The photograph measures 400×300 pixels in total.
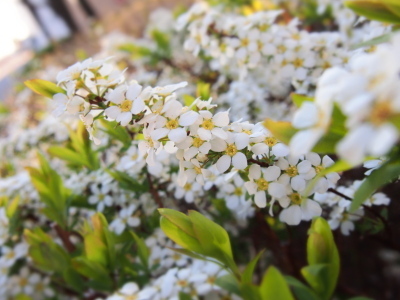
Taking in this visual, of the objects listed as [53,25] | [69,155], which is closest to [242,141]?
[69,155]

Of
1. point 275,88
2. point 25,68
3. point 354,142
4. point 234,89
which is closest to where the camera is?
point 354,142

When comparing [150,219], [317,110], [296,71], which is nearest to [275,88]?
[296,71]

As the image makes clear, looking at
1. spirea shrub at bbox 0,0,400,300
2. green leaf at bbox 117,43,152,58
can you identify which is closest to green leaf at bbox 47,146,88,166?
spirea shrub at bbox 0,0,400,300

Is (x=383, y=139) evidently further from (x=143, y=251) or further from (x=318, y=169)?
(x=143, y=251)

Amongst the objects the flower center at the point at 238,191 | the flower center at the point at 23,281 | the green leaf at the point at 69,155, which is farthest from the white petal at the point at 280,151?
the flower center at the point at 23,281

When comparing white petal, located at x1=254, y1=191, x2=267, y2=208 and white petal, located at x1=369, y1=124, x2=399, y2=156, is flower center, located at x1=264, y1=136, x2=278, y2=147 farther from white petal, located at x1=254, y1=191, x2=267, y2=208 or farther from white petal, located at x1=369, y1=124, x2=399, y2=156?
white petal, located at x1=369, y1=124, x2=399, y2=156

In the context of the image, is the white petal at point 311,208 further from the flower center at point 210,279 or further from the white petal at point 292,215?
the flower center at point 210,279

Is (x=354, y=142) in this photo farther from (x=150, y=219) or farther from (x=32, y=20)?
(x=32, y=20)
